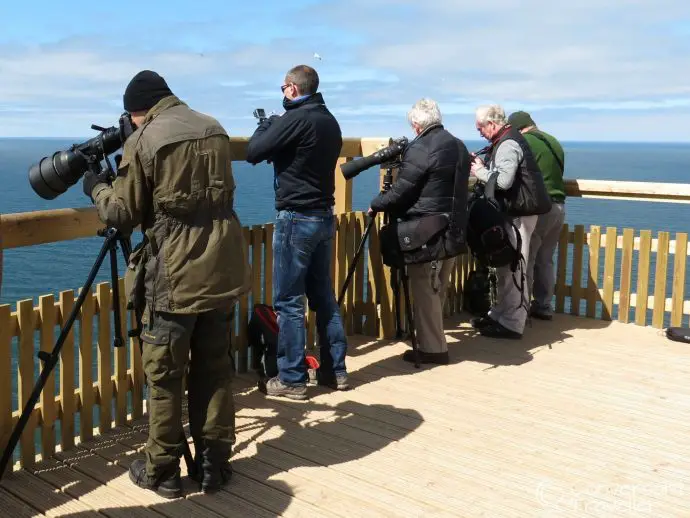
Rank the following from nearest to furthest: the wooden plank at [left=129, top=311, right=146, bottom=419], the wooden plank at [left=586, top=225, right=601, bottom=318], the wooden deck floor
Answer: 1. the wooden deck floor
2. the wooden plank at [left=129, top=311, right=146, bottom=419]
3. the wooden plank at [left=586, top=225, right=601, bottom=318]

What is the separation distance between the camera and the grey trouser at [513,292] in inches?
246

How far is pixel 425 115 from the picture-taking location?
5.25 m

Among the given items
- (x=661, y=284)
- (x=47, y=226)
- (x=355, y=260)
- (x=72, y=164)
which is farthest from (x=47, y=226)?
(x=661, y=284)

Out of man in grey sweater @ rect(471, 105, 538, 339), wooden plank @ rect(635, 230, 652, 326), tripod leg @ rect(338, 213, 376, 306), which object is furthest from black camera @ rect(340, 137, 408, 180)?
wooden plank @ rect(635, 230, 652, 326)

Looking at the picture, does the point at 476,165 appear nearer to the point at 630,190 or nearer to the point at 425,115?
the point at 425,115

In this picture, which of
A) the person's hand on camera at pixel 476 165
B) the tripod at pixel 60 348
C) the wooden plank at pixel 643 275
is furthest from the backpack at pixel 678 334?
the tripod at pixel 60 348

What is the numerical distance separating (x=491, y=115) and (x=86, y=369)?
3587mm

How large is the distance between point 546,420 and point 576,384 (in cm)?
79

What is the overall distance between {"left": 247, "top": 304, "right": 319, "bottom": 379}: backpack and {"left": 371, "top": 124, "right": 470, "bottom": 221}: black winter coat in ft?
3.53

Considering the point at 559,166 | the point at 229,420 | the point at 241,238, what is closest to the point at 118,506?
the point at 229,420

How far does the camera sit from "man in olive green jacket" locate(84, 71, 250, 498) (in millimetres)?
3166

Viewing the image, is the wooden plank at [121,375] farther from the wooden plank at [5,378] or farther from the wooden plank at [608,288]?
the wooden plank at [608,288]

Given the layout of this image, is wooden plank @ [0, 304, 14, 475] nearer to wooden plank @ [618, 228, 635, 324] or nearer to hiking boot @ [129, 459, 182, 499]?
hiking boot @ [129, 459, 182, 499]

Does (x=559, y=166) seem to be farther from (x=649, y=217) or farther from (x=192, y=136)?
(x=649, y=217)
